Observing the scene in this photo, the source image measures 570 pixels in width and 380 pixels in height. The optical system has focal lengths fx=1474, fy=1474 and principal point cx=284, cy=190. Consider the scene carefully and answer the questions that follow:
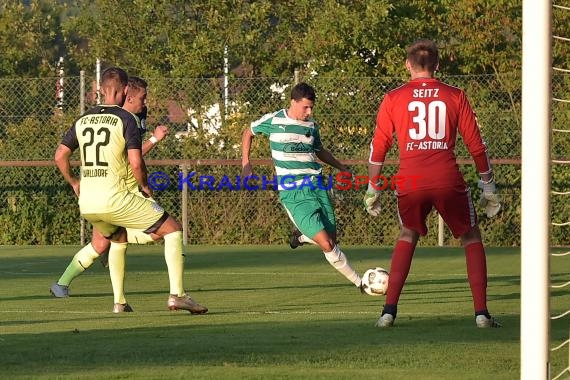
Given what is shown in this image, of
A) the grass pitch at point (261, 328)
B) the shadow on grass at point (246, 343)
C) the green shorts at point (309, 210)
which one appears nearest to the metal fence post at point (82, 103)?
the grass pitch at point (261, 328)

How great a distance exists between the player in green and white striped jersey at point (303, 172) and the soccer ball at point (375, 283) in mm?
755

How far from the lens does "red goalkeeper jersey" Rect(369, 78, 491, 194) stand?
32.4 ft

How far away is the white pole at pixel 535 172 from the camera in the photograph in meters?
6.47

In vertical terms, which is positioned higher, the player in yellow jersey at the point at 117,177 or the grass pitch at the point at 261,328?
the player in yellow jersey at the point at 117,177

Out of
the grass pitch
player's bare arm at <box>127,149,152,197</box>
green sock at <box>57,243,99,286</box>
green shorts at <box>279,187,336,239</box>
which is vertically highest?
player's bare arm at <box>127,149,152,197</box>

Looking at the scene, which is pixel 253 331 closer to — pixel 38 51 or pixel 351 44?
pixel 351 44

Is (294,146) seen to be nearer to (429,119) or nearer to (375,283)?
(375,283)

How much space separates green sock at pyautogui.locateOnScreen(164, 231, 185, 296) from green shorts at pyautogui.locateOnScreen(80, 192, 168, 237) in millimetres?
177

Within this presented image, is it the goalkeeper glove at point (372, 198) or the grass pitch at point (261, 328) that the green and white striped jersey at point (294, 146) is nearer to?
the grass pitch at point (261, 328)

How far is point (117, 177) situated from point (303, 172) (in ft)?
8.71

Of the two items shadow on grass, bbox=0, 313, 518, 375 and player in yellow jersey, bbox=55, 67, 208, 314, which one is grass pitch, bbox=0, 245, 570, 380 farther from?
player in yellow jersey, bbox=55, 67, 208, 314

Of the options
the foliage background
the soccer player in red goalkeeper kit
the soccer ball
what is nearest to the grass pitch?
the soccer ball

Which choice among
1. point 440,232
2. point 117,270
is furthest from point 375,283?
point 440,232

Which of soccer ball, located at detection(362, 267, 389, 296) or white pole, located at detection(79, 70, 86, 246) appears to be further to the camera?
white pole, located at detection(79, 70, 86, 246)
